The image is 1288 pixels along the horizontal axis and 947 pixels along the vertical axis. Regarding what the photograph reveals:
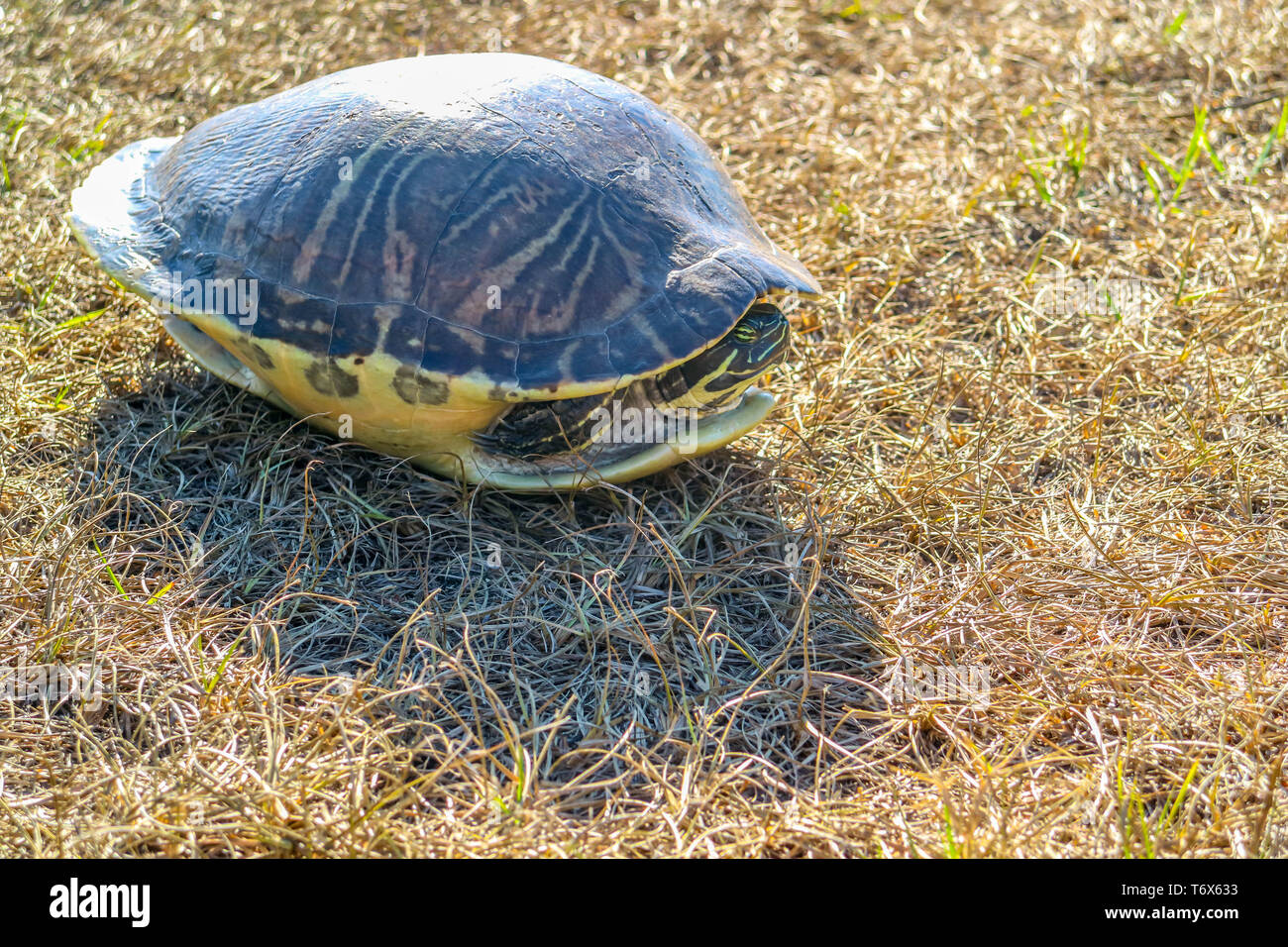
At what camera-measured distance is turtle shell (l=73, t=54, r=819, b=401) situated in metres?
3.31

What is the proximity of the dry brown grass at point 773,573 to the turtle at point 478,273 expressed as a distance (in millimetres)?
244

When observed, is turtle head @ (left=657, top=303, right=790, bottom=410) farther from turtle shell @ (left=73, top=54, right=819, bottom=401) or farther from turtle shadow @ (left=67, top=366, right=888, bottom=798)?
turtle shadow @ (left=67, top=366, right=888, bottom=798)

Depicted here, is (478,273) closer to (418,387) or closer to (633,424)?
(418,387)

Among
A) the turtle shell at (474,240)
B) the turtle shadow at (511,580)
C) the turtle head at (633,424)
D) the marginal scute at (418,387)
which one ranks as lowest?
the turtle shadow at (511,580)

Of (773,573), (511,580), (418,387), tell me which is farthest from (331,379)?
(773,573)

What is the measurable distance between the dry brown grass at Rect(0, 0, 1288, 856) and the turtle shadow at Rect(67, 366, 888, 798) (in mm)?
15

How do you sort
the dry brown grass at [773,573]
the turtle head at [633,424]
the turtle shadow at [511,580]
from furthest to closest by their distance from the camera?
1. the turtle head at [633,424]
2. the turtle shadow at [511,580]
3. the dry brown grass at [773,573]

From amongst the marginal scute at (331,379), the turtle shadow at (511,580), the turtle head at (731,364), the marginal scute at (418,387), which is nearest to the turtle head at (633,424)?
the turtle head at (731,364)

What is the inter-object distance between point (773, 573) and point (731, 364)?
0.77 metres

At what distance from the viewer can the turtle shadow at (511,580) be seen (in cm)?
298

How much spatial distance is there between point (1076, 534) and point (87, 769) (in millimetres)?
3286

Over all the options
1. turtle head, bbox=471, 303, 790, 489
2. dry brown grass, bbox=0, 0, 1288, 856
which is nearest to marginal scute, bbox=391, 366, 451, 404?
turtle head, bbox=471, 303, 790, 489

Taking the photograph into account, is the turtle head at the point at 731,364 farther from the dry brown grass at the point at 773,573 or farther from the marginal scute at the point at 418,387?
the marginal scute at the point at 418,387
